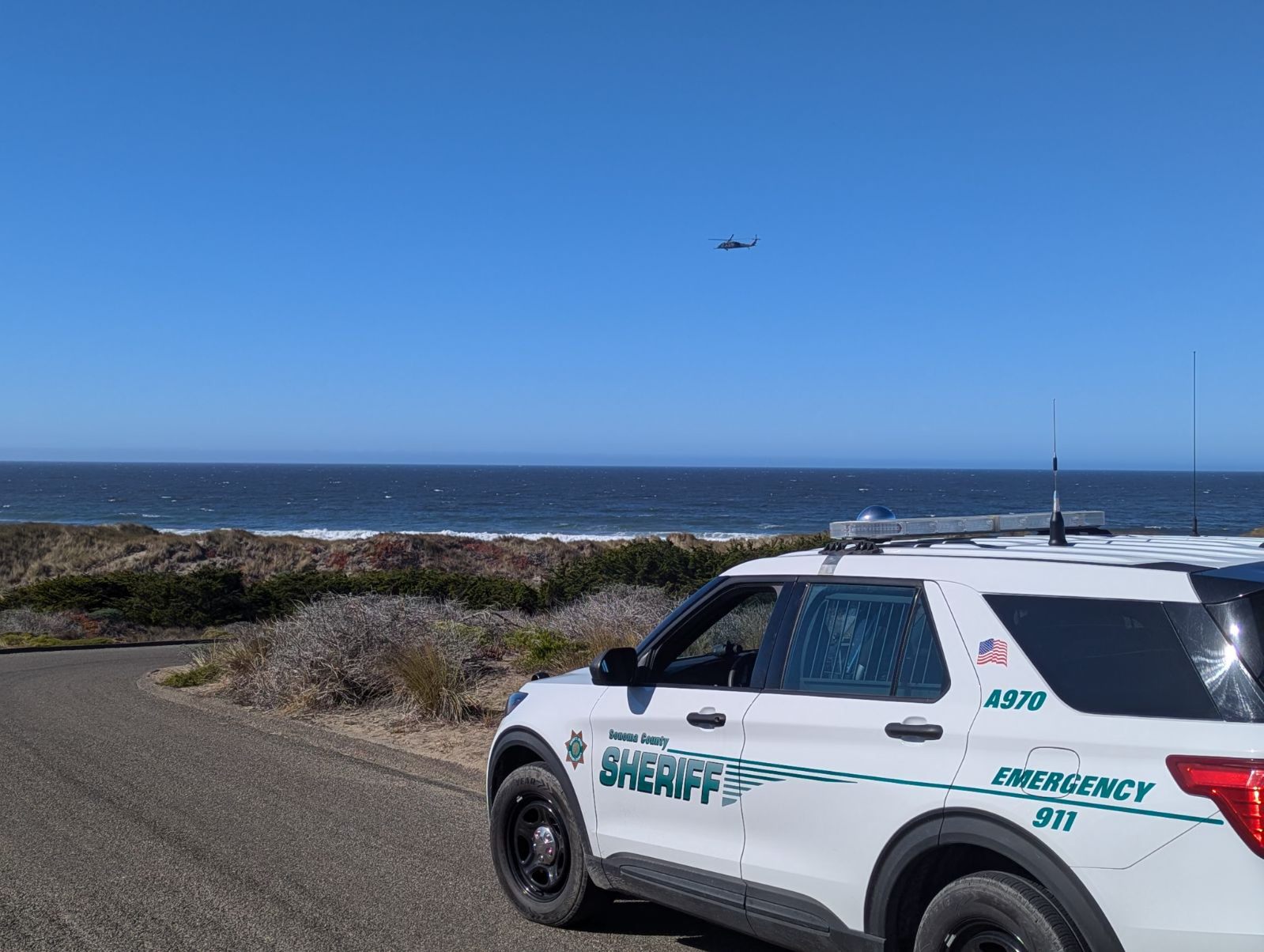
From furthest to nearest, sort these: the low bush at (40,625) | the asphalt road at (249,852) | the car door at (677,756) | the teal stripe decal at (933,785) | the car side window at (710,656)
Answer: the low bush at (40,625), the asphalt road at (249,852), the car side window at (710,656), the car door at (677,756), the teal stripe decal at (933,785)

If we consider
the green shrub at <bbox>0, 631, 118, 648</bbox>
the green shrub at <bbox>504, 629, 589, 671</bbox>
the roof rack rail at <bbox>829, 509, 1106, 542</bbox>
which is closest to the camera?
the roof rack rail at <bbox>829, 509, 1106, 542</bbox>

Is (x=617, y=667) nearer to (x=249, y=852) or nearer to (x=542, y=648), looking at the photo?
(x=249, y=852)

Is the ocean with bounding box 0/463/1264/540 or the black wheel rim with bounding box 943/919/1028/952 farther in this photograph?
the ocean with bounding box 0/463/1264/540

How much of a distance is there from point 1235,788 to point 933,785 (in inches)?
38.6

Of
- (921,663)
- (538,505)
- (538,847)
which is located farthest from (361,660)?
(538,505)

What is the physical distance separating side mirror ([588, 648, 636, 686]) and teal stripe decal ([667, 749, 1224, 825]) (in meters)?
0.42

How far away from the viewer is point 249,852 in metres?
6.79

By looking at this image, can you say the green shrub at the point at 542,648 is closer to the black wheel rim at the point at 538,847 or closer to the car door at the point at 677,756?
the black wheel rim at the point at 538,847

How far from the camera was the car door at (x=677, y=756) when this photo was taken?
4.75 metres

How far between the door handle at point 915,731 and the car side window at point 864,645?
0.47 ft

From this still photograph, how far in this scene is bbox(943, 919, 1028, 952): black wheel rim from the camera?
3721 mm

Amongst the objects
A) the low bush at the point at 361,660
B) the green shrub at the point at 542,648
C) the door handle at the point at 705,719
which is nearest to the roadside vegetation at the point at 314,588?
the green shrub at the point at 542,648

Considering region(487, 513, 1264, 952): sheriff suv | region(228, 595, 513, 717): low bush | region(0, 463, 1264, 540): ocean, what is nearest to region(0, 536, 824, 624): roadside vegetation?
region(228, 595, 513, 717): low bush

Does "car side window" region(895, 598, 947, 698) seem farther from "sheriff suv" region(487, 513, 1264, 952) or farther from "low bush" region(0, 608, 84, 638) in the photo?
"low bush" region(0, 608, 84, 638)
